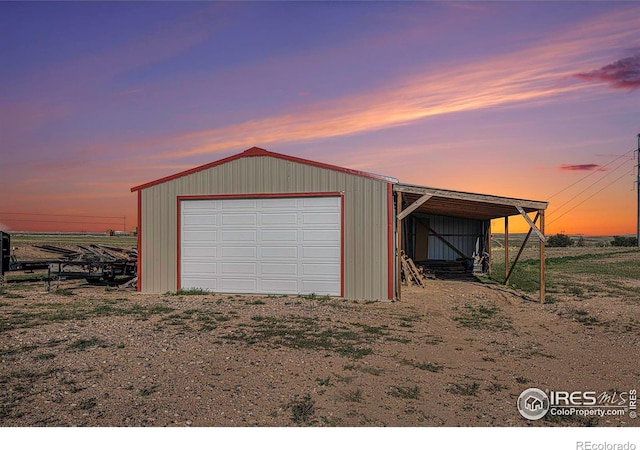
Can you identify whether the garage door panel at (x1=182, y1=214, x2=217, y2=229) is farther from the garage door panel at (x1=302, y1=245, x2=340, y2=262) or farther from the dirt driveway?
the dirt driveway

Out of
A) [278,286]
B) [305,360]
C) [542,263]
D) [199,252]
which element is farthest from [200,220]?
[542,263]

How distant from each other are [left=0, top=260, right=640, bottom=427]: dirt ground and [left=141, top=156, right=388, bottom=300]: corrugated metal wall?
4.66 ft

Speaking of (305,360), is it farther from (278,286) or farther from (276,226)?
(276,226)

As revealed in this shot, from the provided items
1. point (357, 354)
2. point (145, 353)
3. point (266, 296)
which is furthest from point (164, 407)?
point (266, 296)

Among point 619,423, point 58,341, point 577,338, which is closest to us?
point 619,423

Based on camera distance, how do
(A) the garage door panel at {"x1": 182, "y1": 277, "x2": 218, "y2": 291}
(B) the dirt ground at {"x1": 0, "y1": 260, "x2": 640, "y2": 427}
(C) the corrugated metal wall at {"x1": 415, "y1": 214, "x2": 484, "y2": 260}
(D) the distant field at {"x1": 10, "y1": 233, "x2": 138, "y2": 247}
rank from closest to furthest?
(B) the dirt ground at {"x1": 0, "y1": 260, "x2": 640, "y2": 427}, (A) the garage door panel at {"x1": 182, "y1": 277, "x2": 218, "y2": 291}, (C) the corrugated metal wall at {"x1": 415, "y1": 214, "x2": 484, "y2": 260}, (D) the distant field at {"x1": 10, "y1": 233, "x2": 138, "y2": 247}

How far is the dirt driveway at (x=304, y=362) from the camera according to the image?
5469mm

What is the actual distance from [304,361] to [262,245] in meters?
8.12

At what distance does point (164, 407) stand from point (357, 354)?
3233mm

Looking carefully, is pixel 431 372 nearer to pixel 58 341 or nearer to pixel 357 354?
pixel 357 354

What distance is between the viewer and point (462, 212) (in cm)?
2061

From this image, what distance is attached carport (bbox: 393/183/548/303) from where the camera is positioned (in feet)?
46.8

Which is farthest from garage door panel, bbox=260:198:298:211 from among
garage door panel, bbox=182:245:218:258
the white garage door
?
garage door panel, bbox=182:245:218:258

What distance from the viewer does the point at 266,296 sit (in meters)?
14.9
